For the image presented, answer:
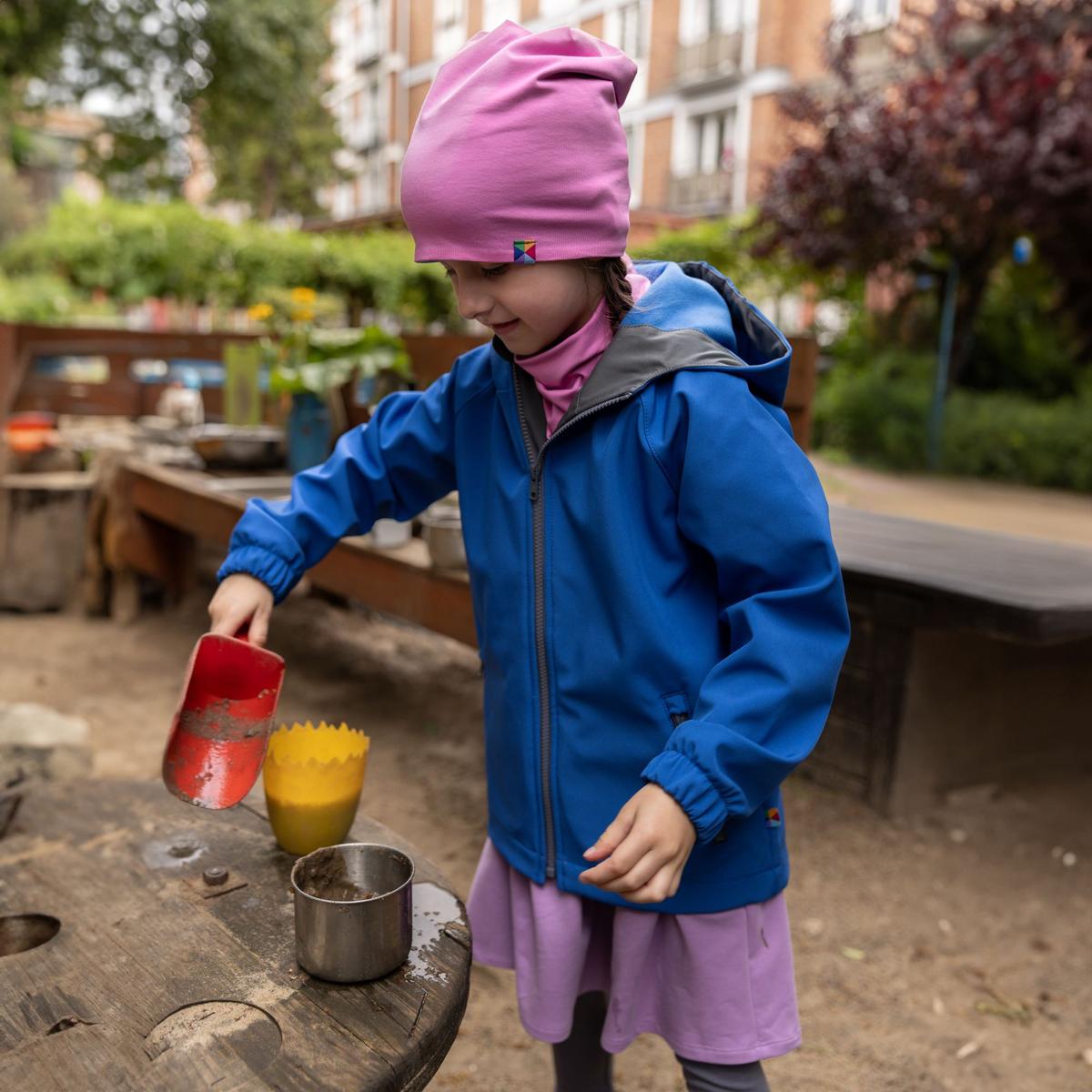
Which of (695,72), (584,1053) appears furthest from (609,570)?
(695,72)

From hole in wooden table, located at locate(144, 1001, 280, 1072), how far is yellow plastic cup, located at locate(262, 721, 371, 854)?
30cm

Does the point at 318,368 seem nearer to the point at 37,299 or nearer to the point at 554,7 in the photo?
the point at 37,299

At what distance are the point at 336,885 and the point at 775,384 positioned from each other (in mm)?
727

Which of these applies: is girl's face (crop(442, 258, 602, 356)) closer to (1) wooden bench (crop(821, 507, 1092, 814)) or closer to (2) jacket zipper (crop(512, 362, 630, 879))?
(2) jacket zipper (crop(512, 362, 630, 879))

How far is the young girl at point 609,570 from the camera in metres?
1.04

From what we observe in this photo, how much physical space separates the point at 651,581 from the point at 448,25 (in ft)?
88.7

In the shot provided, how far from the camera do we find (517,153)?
105 cm

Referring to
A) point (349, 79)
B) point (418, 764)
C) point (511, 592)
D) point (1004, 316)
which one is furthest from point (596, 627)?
point (349, 79)

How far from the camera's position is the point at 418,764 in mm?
3240

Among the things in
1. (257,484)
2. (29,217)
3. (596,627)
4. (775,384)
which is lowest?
(257,484)

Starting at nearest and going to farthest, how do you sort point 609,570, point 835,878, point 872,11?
point 609,570 → point 835,878 → point 872,11

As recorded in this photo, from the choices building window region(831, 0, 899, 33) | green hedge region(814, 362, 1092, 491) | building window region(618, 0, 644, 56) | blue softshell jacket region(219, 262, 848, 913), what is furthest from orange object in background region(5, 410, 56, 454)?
building window region(618, 0, 644, 56)

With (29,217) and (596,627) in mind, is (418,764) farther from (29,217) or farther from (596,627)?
(29,217)

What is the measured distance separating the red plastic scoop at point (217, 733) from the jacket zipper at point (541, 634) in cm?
30
